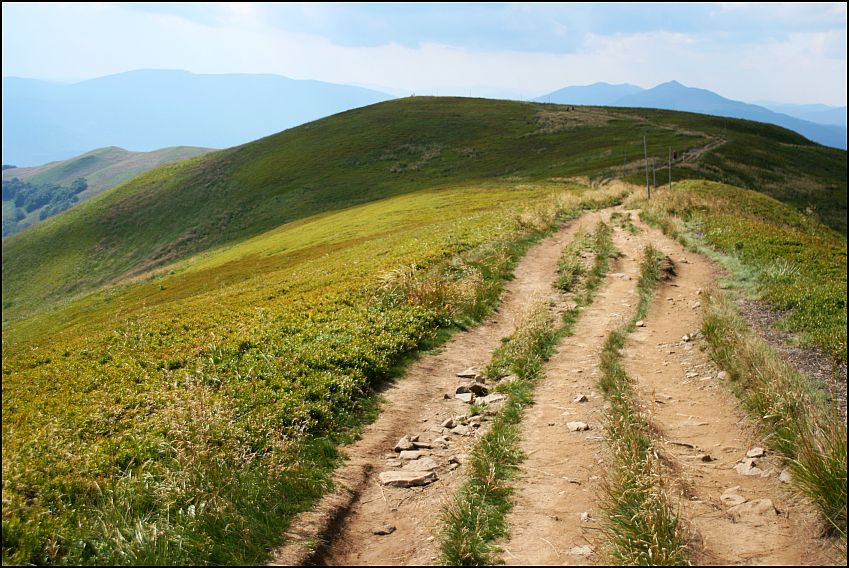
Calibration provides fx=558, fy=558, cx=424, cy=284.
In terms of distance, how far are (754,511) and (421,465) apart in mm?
4936

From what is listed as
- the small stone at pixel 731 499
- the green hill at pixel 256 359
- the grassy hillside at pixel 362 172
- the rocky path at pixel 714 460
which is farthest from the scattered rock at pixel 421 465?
the grassy hillside at pixel 362 172

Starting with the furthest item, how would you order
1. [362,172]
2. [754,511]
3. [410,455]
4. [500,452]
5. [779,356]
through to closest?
[362,172] < [779,356] < [410,455] < [500,452] < [754,511]

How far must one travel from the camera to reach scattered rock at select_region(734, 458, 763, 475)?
822cm

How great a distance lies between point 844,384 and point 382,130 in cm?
11887

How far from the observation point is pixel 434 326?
54.9 feet

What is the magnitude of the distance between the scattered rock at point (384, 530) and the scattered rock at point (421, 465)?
5.28 ft

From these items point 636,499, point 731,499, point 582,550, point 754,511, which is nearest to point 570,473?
point 636,499

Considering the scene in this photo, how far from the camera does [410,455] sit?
998cm

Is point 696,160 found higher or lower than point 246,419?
higher

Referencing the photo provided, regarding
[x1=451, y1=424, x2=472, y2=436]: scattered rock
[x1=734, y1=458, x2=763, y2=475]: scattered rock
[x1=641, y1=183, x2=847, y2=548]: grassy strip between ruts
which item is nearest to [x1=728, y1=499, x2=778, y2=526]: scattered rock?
[x1=641, y1=183, x2=847, y2=548]: grassy strip between ruts

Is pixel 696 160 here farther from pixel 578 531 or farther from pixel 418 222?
pixel 578 531

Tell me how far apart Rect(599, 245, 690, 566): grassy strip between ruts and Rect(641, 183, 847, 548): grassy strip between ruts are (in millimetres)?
1793

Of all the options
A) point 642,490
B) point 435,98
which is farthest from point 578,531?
point 435,98

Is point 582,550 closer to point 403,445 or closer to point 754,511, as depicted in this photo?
point 754,511
